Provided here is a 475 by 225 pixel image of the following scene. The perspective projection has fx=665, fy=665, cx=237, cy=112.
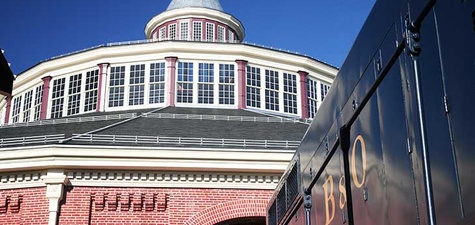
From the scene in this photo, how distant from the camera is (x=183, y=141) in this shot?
18.7m

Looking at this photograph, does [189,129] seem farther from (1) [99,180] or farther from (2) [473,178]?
(2) [473,178]

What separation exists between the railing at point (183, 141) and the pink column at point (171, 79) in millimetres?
7620

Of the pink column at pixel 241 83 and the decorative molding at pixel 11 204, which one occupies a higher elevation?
the pink column at pixel 241 83

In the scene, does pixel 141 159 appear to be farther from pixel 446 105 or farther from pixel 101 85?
pixel 446 105

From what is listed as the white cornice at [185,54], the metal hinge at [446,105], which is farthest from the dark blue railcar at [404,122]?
the white cornice at [185,54]

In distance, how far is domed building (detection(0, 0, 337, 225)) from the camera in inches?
696

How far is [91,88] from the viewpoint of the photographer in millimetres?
27812

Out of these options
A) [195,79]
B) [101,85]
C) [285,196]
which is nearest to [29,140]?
[101,85]

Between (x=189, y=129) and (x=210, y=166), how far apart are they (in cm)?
276

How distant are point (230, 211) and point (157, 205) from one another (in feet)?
6.49

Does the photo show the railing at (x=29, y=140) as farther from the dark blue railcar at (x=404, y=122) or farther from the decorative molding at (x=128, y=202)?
the dark blue railcar at (x=404, y=122)

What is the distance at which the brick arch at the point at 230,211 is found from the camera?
17953mm

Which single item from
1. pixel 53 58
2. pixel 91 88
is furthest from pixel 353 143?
pixel 53 58

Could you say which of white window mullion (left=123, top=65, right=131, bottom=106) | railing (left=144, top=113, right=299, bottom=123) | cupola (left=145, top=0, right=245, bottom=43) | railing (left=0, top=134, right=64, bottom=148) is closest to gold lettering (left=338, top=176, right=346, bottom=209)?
railing (left=0, top=134, right=64, bottom=148)
